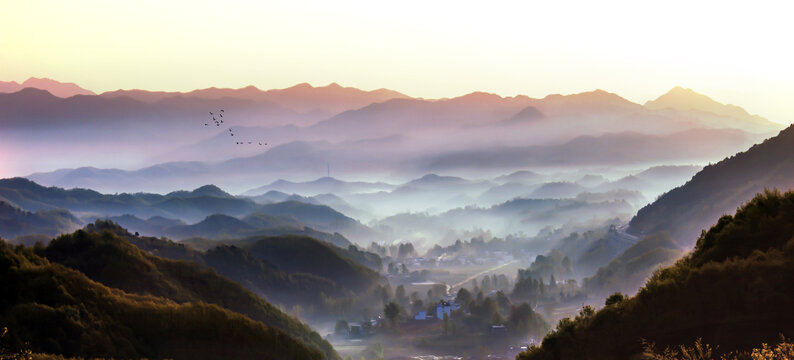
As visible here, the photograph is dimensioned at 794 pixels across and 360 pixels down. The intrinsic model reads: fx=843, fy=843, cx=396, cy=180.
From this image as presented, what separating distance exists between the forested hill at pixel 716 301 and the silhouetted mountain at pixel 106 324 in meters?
38.0

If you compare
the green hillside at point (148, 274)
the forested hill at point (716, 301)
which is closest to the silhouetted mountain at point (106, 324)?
the green hillside at point (148, 274)

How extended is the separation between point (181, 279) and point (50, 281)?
2317 inches

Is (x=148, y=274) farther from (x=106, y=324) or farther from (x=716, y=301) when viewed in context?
(x=716, y=301)

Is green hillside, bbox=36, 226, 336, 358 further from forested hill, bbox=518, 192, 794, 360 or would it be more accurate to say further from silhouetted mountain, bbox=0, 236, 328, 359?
forested hill, bbox=518, 192, 794, 360

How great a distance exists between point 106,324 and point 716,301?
57078 millimetres

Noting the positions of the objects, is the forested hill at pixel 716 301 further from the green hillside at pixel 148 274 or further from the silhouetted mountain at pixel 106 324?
the green hillside at pixel 148 274

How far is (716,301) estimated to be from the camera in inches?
2076

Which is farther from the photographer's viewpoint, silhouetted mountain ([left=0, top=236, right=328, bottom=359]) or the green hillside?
the green hillside

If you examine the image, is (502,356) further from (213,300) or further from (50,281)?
(50,281)

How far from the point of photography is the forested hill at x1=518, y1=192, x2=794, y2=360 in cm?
4941

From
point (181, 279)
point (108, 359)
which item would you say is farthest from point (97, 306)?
point (181, 279)

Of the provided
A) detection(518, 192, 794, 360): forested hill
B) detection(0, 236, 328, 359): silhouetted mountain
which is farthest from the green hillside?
detection(518, 192, 794, 360): forested hill

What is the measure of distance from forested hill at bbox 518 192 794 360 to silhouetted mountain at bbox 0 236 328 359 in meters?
38.0

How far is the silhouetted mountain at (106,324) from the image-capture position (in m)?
73.9
